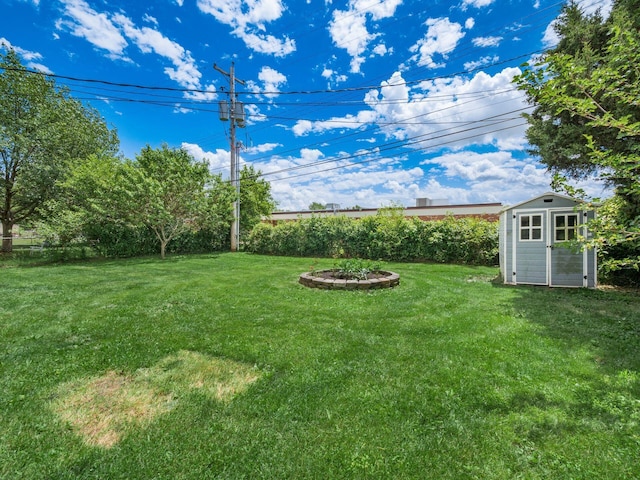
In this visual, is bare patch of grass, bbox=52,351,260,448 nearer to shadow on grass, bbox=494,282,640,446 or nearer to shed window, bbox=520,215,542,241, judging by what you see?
shadow on grass, bbox=494,282,640,446

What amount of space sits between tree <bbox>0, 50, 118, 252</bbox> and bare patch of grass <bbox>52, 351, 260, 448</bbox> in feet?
46.3

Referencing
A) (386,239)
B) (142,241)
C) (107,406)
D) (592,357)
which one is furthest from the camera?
(142,241)

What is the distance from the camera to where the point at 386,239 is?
447 inches

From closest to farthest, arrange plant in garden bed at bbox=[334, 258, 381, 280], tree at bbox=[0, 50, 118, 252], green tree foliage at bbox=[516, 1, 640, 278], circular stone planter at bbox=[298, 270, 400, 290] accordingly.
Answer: green tree foliage at bbox=[516, 1, 640, 278]
circular stone planter at bbox=[298, 270, 400, 290]
plant in garden bed at bbox=[334, 258, 381, 280]
tree at bbox=[0, 50, 118, 252]

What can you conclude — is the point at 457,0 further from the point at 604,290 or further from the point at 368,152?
the point at 604,290

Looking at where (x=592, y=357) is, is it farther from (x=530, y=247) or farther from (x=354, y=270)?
(x=530, y=247)

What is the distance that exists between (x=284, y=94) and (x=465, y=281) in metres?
9.28

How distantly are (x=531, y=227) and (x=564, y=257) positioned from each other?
0.89 m

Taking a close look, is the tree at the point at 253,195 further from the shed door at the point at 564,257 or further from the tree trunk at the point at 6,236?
the shed door at the point at 564,257

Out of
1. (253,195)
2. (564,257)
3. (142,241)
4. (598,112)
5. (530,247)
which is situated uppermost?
(253,195)

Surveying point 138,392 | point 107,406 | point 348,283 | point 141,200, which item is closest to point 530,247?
point 348,283

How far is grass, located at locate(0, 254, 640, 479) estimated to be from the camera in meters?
1.60

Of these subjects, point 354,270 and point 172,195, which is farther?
point 172,195

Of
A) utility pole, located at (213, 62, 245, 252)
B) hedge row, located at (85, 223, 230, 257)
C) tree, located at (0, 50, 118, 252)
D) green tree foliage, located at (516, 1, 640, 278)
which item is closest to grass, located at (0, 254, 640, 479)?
green tree foliage, located at (516, 1, 640, 278)
